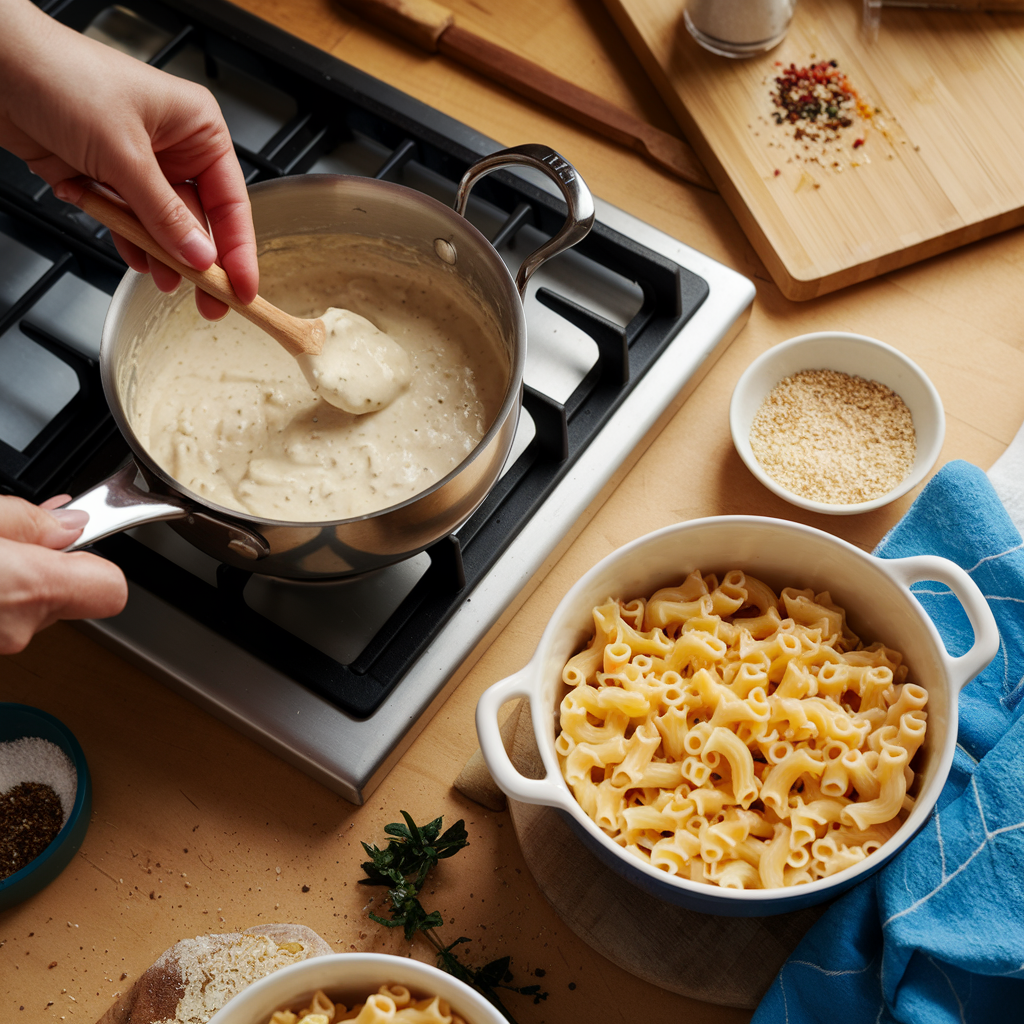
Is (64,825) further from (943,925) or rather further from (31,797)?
(943,925)

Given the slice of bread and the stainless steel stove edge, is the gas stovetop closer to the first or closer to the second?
the stainless steel stove edge

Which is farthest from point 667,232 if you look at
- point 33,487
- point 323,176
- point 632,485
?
point 33,487

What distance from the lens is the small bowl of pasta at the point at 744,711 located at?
2.84 feet

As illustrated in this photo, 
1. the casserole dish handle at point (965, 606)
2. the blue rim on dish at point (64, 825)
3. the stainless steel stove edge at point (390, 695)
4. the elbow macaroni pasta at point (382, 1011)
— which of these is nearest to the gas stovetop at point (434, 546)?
the stainless steel stove edge at point (390, 695)

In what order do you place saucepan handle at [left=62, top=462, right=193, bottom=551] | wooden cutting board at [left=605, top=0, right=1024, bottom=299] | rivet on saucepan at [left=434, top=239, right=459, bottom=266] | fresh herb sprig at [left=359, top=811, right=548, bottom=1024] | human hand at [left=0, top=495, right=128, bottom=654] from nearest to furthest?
human hand at [left=0, top=495, right=128, bottom=654] → saucepan handle at [left=62, top=462, right=193, bottom=551] → fresh herb sprig at [left=359, top=811, right=548, bottom=1024] → rivet on saucepan at [left=434, top=239, right=459, bottom=266] → wooden cutting board at [left=605, top=0, right=1024, bottom=299]

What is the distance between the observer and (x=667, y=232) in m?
1.33

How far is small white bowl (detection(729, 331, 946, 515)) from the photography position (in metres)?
1.14

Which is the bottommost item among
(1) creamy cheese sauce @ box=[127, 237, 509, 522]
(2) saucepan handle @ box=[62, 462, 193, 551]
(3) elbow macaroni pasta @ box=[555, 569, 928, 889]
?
(3) elbow macaroni pasta @ box=[555, 569, 928, 889]

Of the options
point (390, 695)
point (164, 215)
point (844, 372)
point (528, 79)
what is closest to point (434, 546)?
point (390, 695)

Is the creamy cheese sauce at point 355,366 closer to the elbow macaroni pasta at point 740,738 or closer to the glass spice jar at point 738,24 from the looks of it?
the elbow macaroni pasta at point 740,738

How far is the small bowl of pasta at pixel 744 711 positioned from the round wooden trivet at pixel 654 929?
104mm

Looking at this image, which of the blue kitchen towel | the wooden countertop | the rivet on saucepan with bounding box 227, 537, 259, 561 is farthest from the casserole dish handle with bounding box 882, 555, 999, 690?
the rivet on saucepan with bounding box 227, 537, 259, 561

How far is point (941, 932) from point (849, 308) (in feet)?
2.38

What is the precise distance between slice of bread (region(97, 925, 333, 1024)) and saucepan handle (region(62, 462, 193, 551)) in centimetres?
40
